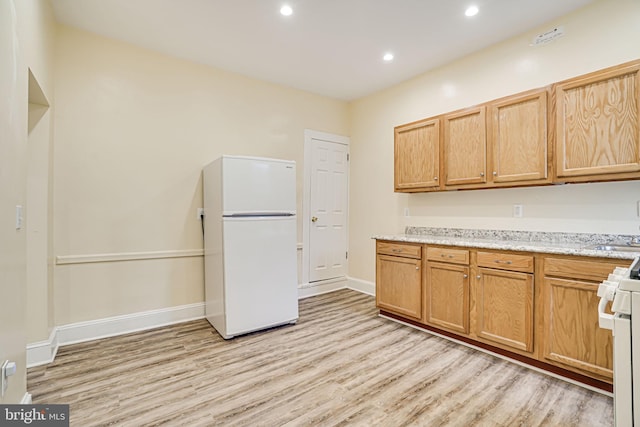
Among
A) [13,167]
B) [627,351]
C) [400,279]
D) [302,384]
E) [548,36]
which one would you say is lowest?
[302,384]

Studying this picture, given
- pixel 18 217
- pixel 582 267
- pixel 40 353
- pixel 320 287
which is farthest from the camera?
pixel 320 287

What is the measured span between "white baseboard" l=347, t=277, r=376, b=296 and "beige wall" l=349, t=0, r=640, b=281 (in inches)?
3.9

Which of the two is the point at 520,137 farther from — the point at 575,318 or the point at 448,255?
the point at 575,318

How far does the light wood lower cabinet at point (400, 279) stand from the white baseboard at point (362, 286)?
2.94 ft

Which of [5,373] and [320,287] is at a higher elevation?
[5,373]

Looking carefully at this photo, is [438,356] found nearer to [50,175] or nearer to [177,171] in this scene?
[177,171]

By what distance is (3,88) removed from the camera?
1.37m

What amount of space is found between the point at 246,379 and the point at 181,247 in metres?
1.69

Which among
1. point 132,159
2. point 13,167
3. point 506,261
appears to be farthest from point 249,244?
point 506,261

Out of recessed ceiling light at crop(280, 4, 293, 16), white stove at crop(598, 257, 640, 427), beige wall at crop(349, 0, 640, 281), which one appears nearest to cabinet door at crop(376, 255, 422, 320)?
beige wall at crop(349, 0, 640, 281)

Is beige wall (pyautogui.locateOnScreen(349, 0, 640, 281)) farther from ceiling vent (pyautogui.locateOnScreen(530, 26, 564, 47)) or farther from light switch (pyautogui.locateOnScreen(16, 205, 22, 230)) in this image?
light switch (pyautogui.locateOnScreen(16, 205, 22, 230))
